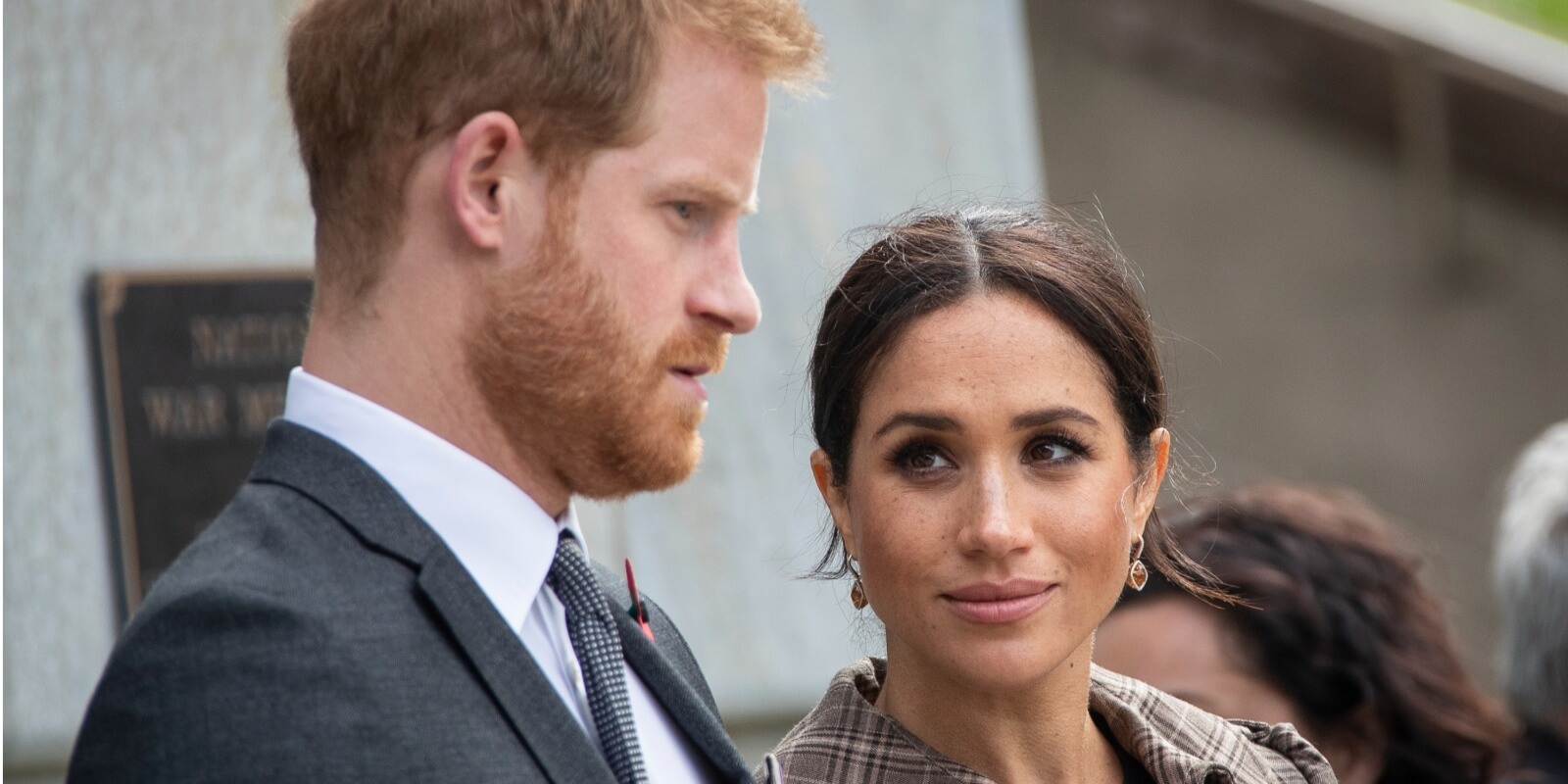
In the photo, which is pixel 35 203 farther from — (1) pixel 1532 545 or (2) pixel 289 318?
(1) pixel 1532 545

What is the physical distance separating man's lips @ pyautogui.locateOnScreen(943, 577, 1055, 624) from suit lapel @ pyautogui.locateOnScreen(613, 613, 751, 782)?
0.36 meters

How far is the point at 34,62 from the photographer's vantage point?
3.74m

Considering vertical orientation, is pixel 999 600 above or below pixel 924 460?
below

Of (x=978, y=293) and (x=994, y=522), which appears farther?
(x=978, y=293)

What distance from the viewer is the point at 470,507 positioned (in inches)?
79.4

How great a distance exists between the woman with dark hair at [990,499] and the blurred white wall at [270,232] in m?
0.78

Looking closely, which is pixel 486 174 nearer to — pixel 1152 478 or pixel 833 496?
pixel 833 496

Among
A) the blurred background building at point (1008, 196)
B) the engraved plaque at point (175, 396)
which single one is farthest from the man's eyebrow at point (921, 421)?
the engraved plaque at point (175, 396)

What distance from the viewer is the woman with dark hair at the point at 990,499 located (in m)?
2.34

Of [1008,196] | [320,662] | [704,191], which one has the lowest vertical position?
[320,662]

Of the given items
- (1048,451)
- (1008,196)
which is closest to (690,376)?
(1048,451)

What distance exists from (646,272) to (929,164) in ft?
8.50

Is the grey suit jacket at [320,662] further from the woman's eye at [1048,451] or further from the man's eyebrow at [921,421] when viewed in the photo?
the woman's eye at [1048,451]

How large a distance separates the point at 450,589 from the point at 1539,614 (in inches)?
104
